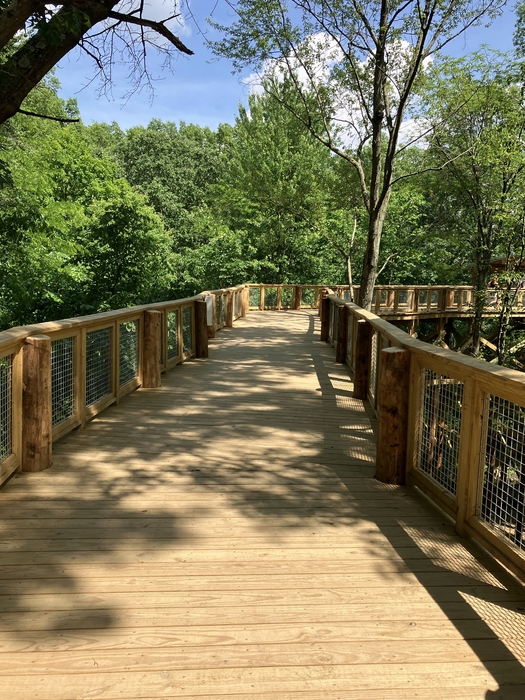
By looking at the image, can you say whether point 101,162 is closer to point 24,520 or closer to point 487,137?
point 487,137

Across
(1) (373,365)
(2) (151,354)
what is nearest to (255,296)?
(2) (151,354)

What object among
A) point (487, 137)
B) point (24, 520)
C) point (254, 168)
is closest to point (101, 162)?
point (254, 168)

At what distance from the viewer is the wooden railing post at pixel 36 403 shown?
12.8 ft

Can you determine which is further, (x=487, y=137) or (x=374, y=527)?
(x=487, y=137)

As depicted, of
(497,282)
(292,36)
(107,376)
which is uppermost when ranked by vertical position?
(292,36)

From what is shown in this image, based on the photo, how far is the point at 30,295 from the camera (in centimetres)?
1345

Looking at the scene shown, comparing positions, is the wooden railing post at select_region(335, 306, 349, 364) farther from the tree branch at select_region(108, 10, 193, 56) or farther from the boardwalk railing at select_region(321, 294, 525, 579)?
the tree branch at select_region(108, 10, 193, 56)

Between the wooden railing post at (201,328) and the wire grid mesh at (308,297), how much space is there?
16920 mm

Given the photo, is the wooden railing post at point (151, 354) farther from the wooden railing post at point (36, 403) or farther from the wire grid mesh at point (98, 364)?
the wooden railing post at point (36, 403)

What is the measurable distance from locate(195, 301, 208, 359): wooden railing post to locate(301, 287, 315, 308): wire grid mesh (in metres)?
16.9

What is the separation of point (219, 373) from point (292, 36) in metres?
9.07

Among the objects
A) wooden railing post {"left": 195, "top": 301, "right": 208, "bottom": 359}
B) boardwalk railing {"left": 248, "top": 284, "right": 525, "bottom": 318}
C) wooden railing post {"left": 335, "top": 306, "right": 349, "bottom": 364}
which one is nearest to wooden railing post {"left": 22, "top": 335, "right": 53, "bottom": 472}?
wooden railing post {"left": 195, "top": 301, "right": 208, "bottom": 359}

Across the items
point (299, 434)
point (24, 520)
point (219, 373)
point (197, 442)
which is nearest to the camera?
point (24, 520)

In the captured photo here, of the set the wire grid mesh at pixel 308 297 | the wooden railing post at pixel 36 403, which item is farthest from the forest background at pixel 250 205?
the wooden railing post at pixel 36 403
